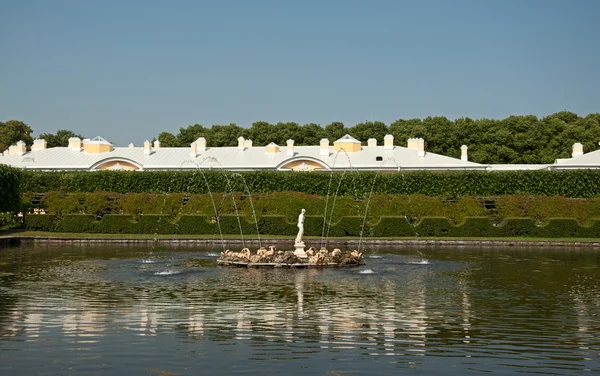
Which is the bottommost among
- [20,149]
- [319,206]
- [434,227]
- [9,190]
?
[434,227]

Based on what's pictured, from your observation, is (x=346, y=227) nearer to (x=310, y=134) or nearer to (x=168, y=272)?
(x=168, y=272)

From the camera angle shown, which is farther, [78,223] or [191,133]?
[191,133]

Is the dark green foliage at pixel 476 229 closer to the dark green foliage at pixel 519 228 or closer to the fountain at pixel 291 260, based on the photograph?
the dark green foliage at pixel 519 228

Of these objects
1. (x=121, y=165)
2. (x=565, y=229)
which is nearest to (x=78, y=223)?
(x=121, y=165)

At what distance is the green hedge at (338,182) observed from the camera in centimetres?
4781

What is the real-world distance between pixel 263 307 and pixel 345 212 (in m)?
26.1

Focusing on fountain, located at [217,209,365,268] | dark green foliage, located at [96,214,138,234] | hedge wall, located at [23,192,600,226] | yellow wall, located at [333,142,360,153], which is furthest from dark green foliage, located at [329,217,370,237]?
yellow wall, located at [333,142,360,153]

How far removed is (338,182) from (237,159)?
16202 mm

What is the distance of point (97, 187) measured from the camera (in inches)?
1987

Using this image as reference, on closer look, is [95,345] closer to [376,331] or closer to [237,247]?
[376,331]

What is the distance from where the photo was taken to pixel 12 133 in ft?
305

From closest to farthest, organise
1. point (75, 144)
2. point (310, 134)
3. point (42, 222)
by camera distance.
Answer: point (42, 222) → point (75, 144) → point (310, 134)

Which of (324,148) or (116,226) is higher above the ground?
(324,148)

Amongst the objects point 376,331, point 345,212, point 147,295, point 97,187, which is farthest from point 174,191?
point 376,331
